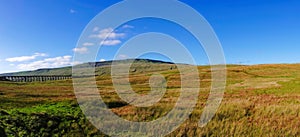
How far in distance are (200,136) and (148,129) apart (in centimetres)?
197

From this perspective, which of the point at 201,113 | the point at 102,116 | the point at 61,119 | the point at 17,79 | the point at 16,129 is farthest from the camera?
the point at 17,79

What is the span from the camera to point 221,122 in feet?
44.6

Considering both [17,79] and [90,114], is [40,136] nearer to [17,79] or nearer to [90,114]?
[90,114]

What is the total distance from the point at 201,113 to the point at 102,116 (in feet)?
13.7

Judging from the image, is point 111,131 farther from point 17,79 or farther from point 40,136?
point 17,79

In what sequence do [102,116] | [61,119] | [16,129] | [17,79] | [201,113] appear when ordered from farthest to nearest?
[17,79] < [201,113] < [102,116] < [61,119] < [16,129]

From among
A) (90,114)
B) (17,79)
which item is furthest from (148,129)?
(17,79)

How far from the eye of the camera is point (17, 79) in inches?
4301

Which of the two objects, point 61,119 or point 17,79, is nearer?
point 61,119

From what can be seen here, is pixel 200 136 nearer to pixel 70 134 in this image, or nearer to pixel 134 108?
pixel 134 108

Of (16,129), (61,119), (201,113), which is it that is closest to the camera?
(16,129)

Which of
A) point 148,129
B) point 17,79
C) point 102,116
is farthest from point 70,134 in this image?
point 17,79

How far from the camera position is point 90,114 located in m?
13.6

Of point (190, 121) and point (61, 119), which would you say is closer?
point (61, 119)
